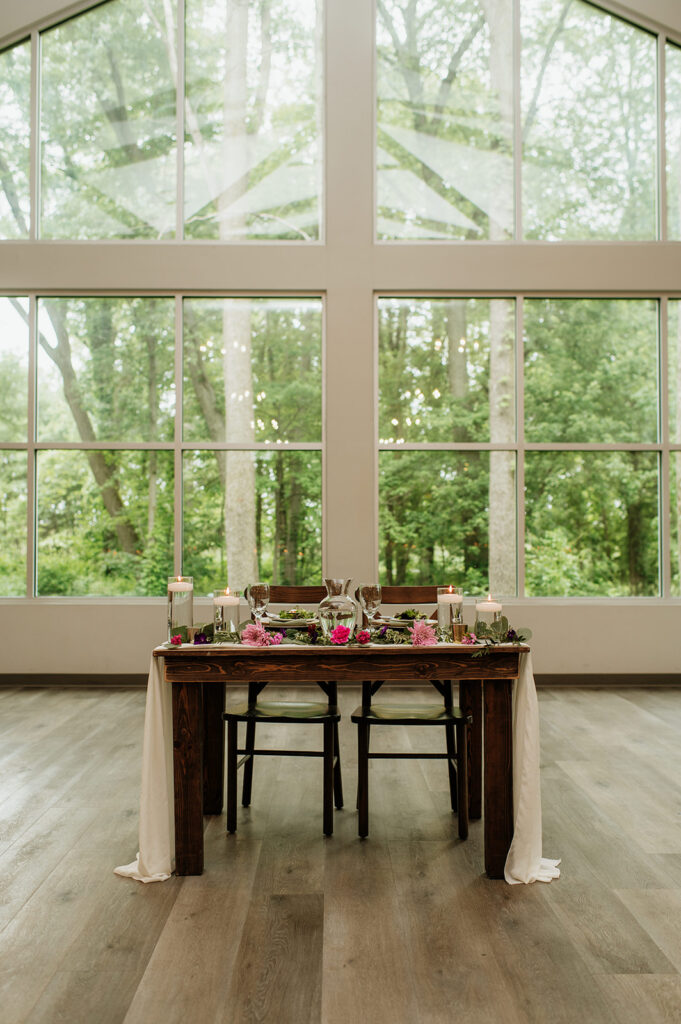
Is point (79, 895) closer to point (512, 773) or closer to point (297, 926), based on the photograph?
point (297, 926)

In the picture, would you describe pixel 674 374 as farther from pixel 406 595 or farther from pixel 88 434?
pixel 88 434

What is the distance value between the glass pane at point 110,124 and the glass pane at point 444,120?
1.66 metres

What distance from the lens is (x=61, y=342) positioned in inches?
235

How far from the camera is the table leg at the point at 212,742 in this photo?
3.28 meters

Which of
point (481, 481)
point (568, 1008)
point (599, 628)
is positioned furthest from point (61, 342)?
point (568, 1008)

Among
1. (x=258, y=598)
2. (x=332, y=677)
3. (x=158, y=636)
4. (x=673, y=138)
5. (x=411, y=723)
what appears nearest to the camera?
(x=332, y=677)

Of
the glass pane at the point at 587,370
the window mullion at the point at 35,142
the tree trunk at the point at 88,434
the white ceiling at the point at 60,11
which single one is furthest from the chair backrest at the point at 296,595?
the white ceiling at the point at 60,11

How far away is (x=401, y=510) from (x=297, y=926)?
3.84 meters

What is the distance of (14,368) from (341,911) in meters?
4.91

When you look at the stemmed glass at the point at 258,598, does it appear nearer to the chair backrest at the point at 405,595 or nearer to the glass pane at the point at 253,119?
the chair backrest at the point at 405,595

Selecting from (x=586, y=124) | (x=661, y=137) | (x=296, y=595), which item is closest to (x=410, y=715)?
(x=296, y=595)

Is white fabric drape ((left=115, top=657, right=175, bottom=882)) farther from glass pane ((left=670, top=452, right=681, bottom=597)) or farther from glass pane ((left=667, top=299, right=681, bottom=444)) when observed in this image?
glass pane ((left=667, top=299, right=681, bottom=444))

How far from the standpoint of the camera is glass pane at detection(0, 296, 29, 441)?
5961 mm

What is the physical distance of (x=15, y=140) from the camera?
6000 millimetres
